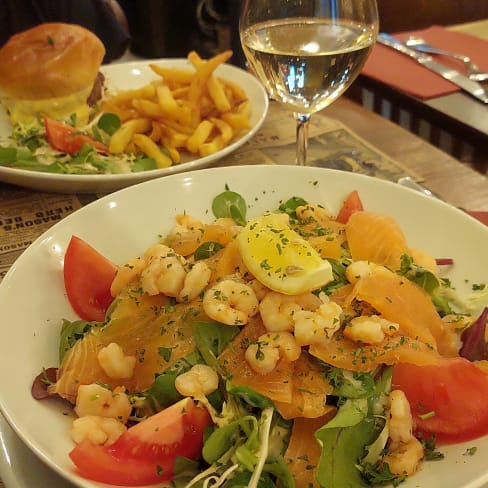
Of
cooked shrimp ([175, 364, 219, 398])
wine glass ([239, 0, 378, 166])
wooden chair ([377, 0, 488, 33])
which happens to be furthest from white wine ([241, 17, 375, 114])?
wooden chair ([377, 0, 488, 33])

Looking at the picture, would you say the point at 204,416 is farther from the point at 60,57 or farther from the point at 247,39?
the point at 60,57

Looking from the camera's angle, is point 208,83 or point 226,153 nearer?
point 226,153

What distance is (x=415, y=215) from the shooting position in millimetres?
1167

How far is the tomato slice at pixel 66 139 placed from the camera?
1647mm

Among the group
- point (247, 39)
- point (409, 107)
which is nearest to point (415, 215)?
point (247, 39)

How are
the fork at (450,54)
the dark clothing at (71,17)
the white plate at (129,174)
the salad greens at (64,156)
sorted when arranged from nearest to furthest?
the white plate at (129,174)
the salad greens at (64,156)
the fork at (450,54)
the dark clothing at (71,17)

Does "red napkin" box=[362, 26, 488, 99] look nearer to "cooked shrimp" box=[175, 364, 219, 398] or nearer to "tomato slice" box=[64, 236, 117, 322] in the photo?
"tomato slice" box=[64, 236, 117, 322]

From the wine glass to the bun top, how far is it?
71cm

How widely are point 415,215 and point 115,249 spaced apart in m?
0.55

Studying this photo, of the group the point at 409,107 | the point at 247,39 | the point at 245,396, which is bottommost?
the point at 409,107

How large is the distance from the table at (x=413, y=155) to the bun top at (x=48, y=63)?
36cm

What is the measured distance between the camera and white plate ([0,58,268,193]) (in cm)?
142

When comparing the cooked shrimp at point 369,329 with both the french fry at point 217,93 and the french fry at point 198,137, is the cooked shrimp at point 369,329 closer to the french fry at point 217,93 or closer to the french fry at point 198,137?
the french fry at point 198,137

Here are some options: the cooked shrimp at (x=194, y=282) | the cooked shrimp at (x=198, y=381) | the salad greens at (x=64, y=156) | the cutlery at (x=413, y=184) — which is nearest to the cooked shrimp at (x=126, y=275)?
the cooked shrimp at (x=194, y=282)
